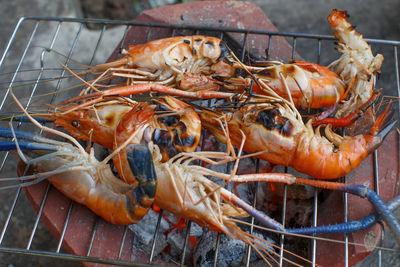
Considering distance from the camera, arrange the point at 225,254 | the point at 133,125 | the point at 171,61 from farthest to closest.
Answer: the point at 171,61 < the point at 225,254 < the point at 133,125

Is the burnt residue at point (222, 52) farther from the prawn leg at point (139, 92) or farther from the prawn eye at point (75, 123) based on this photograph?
the prawn eye at point (75, 123)

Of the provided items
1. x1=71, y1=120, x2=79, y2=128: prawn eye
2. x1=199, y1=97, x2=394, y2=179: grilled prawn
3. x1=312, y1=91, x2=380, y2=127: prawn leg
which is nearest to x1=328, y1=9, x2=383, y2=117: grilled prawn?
x1=312, y1=91, x2=380, y2=127: prawn leg

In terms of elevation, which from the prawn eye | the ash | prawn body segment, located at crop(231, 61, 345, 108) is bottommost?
the ash

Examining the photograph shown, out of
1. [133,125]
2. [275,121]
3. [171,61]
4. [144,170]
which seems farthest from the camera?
[171,61]

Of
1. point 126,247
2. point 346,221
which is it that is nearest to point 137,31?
point 126,247

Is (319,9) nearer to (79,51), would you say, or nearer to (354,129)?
(354,129)

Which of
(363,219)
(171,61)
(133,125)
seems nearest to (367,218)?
(363,219)

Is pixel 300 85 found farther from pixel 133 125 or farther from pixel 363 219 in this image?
pixel 133 125

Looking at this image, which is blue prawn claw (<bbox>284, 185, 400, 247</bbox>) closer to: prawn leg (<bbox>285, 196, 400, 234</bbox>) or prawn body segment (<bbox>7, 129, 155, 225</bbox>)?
prawn leg (<bbox>285, 196, 400, 234</bbox>)
